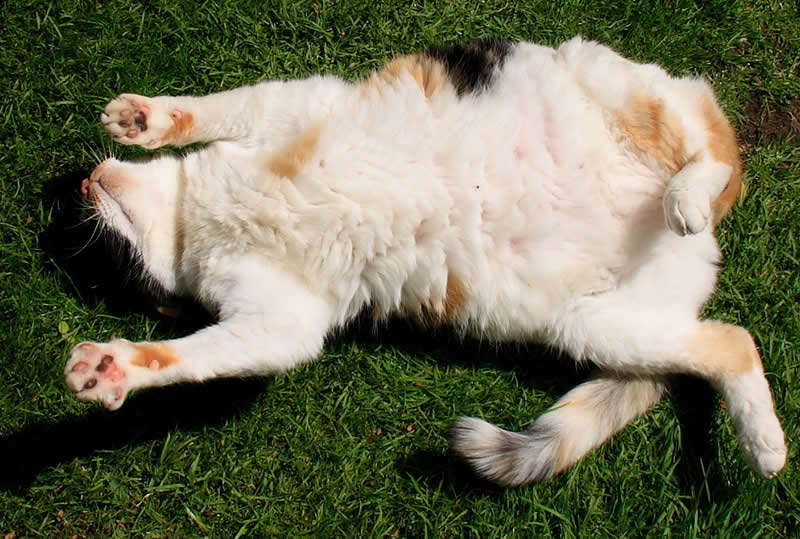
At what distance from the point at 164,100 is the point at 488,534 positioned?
2522 millimetres

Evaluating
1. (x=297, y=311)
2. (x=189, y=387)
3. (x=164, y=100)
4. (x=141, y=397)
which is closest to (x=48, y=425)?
(x=141, y=397)

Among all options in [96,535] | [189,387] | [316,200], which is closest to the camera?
[316,200]

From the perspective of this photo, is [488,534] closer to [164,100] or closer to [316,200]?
[316,200]

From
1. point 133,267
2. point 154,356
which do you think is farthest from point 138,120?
point 154,356

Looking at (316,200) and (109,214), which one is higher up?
(316,200)

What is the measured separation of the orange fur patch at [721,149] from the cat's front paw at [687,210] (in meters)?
0.26

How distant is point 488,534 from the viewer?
9.95 feet

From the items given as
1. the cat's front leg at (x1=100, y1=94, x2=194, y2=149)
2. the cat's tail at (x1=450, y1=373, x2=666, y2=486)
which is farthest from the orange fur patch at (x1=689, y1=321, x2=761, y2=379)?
the cat's front leg at (x1=100, y1=94, x2=194, y2=149)

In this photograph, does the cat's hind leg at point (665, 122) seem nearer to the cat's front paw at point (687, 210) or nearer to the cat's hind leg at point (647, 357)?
the cat's front paw at point (687, 210)

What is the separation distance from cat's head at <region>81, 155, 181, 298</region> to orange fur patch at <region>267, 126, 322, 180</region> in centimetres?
55

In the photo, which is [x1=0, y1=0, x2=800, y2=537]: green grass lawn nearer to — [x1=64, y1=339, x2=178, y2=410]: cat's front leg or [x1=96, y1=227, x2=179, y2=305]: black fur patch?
[x1=96, y1=227, x2=179, y2=305]: black fur patch

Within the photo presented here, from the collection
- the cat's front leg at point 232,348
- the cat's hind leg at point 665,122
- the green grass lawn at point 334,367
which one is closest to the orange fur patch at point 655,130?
the cat's hind leg at point 665,122

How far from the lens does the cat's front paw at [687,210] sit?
8.46ft

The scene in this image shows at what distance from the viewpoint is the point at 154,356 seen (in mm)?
2461
